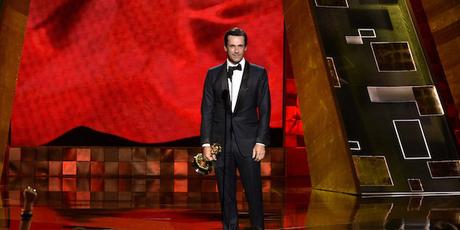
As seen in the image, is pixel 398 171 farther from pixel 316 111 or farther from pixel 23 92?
pixel 23 92

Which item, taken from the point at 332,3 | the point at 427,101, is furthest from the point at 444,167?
the point at 332,3

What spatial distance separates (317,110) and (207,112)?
11.3 feet

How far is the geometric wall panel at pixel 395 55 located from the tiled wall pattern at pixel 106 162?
3.90m

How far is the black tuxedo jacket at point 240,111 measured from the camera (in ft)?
12.8

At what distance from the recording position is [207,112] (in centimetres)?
394

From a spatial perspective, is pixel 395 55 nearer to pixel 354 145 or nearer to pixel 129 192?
pixel 354 145

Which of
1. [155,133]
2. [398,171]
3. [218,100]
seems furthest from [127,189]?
[218,100]

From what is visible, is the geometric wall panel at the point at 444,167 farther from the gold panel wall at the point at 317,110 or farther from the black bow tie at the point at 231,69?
the black bow tie at the point at 231,69

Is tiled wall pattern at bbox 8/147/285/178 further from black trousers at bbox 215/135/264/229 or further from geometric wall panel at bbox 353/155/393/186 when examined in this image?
black trousers at bbox 215/135/264/229

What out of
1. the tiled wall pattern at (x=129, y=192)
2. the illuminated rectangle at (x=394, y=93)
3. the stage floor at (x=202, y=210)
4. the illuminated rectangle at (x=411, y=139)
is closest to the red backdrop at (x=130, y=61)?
the tiled wall pattern at (x=129, y=192)

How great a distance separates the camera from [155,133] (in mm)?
10922

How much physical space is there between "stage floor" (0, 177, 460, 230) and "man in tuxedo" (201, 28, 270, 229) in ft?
2.83

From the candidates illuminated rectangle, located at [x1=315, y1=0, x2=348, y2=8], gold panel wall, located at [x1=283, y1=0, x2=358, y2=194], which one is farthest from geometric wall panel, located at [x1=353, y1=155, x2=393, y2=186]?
illuminated rectangle, located at [x1=315, y1=0, x2=348, y2=8]

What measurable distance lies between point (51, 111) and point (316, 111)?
16.5 ft
